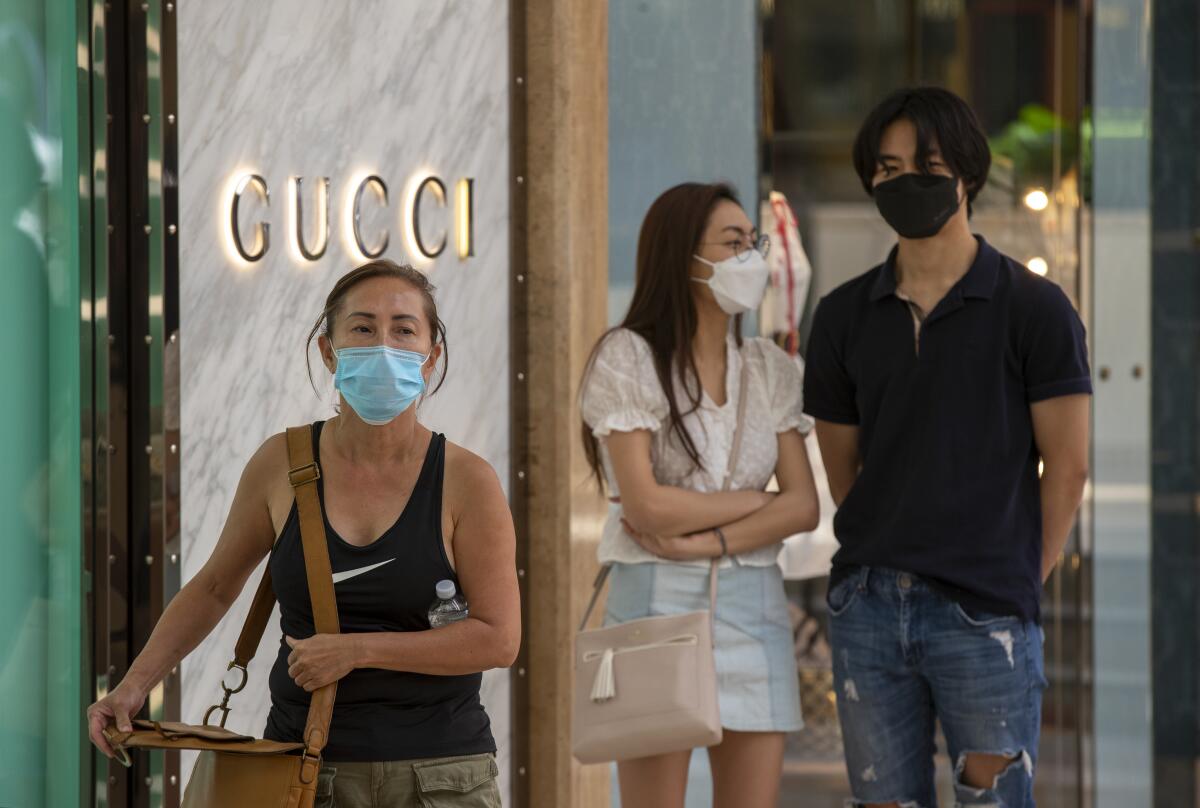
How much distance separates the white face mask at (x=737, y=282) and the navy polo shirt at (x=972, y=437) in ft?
1.31

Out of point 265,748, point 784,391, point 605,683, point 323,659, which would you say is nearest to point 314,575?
point 323,659

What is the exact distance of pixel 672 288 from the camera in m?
3.62

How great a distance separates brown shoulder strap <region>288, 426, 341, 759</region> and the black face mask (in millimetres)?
1363

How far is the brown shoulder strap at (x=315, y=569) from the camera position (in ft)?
7.90

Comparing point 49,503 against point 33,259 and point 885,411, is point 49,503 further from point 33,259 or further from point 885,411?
point 885,411

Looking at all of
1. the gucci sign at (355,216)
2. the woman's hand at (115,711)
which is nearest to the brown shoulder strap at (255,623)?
the woman's hand at (115,711)

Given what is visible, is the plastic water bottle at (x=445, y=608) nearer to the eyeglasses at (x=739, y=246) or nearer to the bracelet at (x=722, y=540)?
the bracelet at (x=722, y=540)

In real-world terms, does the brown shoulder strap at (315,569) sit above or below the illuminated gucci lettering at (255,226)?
below

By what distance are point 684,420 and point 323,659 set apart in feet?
4.43

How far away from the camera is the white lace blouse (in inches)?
140

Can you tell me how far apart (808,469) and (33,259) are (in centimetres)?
174

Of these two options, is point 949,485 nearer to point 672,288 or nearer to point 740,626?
point 740,626

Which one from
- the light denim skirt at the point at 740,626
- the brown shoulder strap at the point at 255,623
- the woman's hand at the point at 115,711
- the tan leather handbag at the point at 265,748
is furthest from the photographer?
the light denim skirt at the point at 740,626

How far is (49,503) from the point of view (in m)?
3.24
